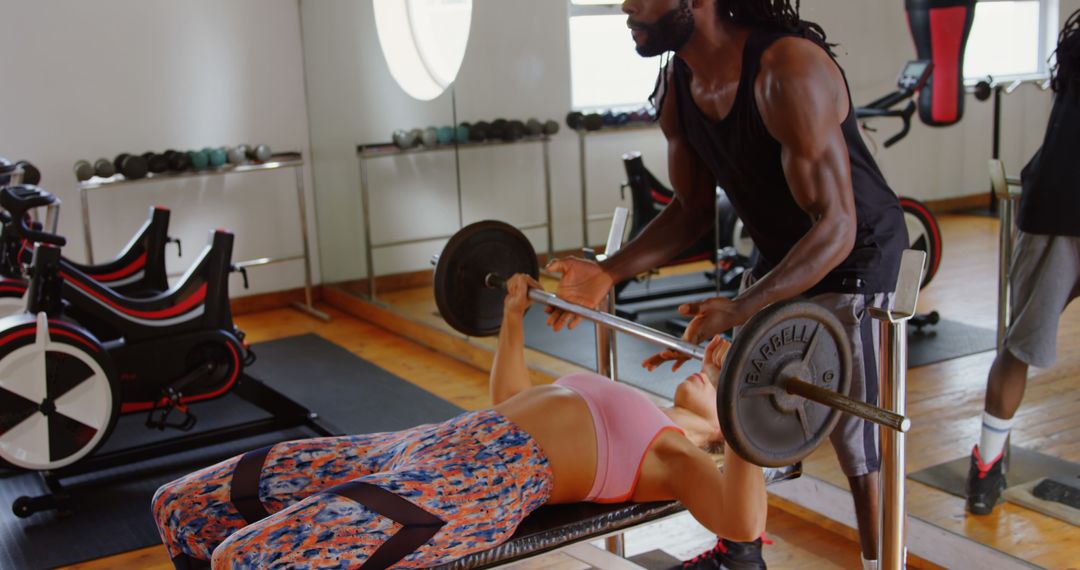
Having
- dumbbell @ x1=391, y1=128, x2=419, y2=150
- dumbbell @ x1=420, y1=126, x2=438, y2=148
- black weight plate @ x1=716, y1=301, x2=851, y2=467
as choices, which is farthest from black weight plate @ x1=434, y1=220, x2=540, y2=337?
dumbbell @ x1=391, y1=128, x2=419, y2=150

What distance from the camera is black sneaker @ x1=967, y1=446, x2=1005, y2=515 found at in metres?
2.45

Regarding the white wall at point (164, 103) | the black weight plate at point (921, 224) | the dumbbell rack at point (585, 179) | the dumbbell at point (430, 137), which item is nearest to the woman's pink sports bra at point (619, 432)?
the black weight plate at point (921, 224)

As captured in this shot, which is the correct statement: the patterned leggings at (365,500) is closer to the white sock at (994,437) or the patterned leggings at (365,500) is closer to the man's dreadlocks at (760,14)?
the man's dreadlocks at (760,14)

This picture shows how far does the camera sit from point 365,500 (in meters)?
1.60

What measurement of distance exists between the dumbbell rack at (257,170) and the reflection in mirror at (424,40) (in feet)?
2.78

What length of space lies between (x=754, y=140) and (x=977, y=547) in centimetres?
112

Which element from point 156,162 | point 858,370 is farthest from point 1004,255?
point 156,162

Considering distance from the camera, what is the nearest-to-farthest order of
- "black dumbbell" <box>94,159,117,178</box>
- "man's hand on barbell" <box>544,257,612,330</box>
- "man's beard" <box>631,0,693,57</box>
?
"man's beard" <box>631,0,693,57</box> → "man's hand on barbell" <box>544,257,612,330</box> → "black dumbbell" <box>94,159,117,178</box>

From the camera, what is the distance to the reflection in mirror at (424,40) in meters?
3.95

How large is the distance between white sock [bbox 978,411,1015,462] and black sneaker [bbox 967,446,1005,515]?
0.02 m

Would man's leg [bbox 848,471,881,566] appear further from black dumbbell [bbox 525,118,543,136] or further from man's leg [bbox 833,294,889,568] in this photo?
black dumbbell [bbox 525,118,543,136]

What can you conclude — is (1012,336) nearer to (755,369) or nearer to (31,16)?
(755,369)

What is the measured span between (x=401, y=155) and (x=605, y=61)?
1335 mm

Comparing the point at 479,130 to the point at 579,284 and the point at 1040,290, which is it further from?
A: the point at 1040,290
